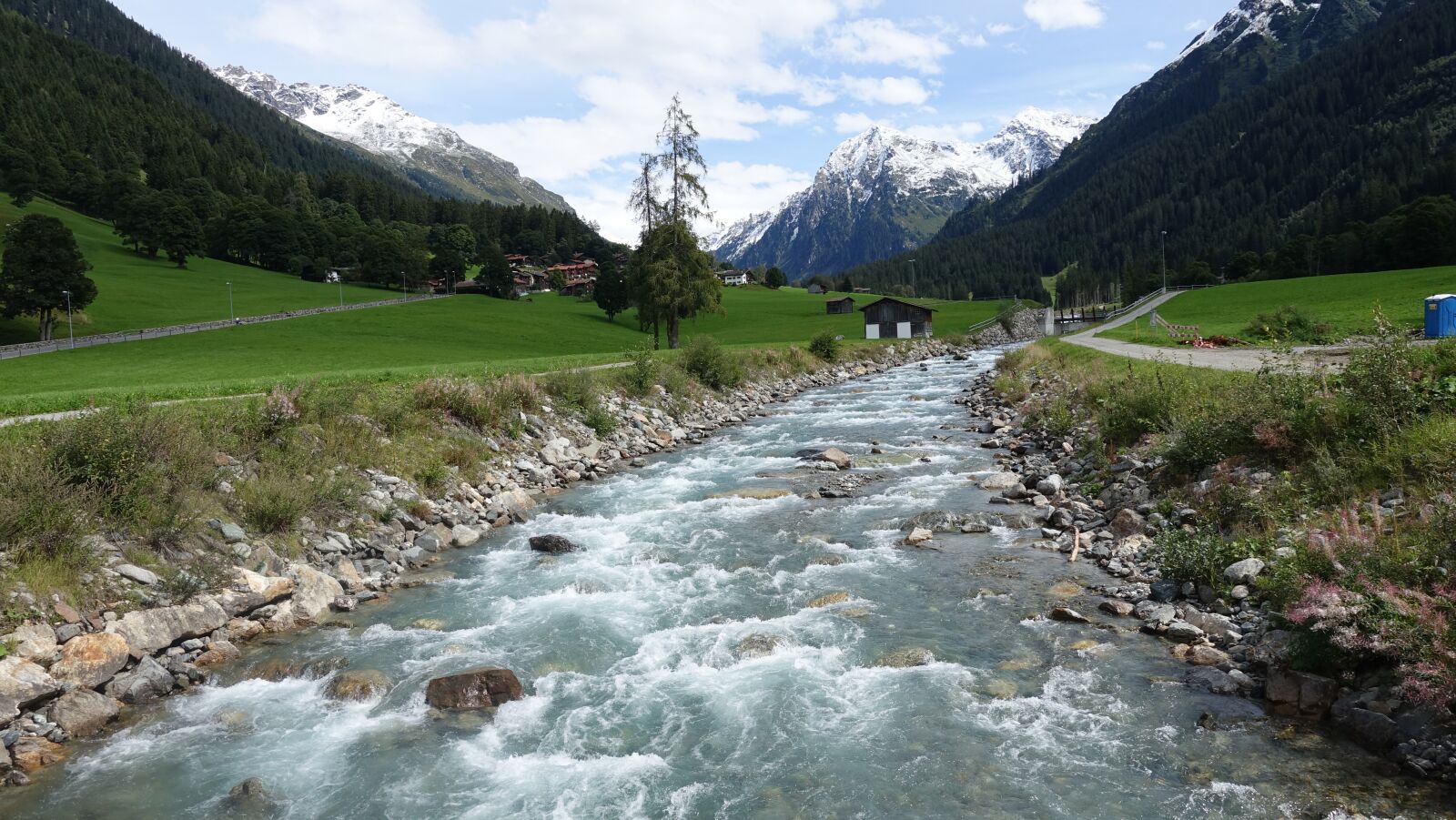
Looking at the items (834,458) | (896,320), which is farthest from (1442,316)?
(896,320)

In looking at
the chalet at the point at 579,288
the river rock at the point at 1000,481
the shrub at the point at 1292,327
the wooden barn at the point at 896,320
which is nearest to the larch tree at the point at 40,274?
the chalet at the point at 579,288

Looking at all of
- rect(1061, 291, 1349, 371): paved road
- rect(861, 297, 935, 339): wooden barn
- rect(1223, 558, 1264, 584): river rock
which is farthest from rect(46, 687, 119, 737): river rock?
rect(861, 297, 935, 339): wooden barn

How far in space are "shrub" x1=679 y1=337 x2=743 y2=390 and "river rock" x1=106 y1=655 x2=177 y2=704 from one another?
30368 millimetres

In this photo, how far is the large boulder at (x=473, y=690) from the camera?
9.47 m

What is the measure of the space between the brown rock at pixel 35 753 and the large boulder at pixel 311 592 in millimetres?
3837

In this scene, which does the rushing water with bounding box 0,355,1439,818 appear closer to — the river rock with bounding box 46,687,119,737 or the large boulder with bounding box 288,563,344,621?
the river rock with bounding box 46,687,119,737

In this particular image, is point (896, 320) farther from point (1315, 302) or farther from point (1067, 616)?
point (1067, 616)

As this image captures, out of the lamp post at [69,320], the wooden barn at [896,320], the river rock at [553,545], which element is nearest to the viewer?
the river rock at [553,545]

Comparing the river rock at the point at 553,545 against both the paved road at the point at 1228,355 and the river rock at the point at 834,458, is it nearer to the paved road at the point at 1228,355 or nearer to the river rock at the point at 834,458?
the river rock at the point at 834,458

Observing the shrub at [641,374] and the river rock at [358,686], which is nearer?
the river rock at [358,686]

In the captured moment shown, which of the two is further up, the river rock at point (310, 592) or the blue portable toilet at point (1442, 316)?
→ the blue portable toilet at point (1442, 316)

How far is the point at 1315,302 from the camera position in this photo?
65562 millimetres

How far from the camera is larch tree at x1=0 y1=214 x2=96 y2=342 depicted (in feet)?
208

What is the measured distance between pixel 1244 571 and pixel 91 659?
15832 mm
